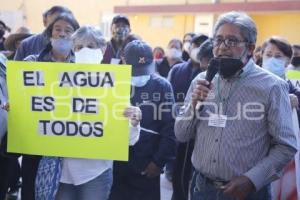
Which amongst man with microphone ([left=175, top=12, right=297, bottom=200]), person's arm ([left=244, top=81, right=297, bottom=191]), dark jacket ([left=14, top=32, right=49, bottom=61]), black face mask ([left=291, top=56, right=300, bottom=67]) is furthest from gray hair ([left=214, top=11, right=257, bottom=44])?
black face mask ([left=291, top=56, right=300, bottom=67])

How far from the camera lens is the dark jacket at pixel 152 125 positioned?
3.46 m

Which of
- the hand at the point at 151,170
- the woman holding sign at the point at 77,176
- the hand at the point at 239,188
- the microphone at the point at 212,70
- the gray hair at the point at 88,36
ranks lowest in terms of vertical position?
the hand at the point at 151,170

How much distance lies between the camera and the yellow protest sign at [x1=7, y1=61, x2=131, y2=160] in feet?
9.57

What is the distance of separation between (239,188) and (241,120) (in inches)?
14.6

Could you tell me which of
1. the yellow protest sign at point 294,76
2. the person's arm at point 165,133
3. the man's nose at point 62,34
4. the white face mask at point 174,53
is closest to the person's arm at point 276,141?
the person's arm at point 165,133

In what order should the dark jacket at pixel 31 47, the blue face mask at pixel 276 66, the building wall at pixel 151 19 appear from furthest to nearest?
the building wall at pixel 151 19
the dark jacket at pixel 31 47
the blue face mask at pixel 276 66

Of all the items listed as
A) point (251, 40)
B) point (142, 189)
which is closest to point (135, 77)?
point (142, 189)

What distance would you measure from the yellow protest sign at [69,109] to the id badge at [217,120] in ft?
1.98

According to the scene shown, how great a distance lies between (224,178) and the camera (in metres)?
2.54

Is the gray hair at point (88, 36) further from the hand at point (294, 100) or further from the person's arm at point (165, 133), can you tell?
the hand at point (294, 100)

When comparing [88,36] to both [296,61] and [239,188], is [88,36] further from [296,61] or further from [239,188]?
[296,61]

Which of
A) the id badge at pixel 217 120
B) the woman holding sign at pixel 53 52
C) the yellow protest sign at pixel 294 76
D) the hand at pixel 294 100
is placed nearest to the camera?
the id badge at pixel 217 120

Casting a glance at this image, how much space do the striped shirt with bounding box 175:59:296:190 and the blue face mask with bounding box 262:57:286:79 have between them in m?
1.40

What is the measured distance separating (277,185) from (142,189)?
110cm
